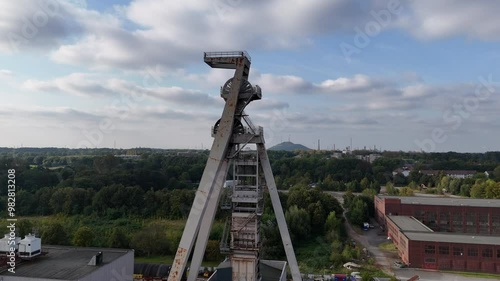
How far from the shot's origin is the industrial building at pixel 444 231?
26.1 m

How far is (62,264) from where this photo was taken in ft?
43.1

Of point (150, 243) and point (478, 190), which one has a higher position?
point (478, 190)

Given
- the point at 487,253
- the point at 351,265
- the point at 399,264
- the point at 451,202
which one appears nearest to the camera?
the point at 351,265

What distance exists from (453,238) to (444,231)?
10151 mm

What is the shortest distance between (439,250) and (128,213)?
101 feet

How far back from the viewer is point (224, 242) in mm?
15094

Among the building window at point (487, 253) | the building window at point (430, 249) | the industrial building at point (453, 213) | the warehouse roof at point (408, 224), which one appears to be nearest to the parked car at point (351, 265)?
the building window at point (430, 249)

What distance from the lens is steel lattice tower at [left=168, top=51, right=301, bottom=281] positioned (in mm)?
14117

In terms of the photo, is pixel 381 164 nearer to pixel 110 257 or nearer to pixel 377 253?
pixel 377 253

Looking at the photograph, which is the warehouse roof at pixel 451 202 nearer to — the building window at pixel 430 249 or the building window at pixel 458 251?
the building window at pixel 458 251

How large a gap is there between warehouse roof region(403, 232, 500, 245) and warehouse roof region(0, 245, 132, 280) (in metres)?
22.5

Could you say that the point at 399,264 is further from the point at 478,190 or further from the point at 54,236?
the point at 478,190

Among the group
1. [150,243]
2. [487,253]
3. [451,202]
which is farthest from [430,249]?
[150,243]

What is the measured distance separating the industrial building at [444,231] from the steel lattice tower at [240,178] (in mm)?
16622
